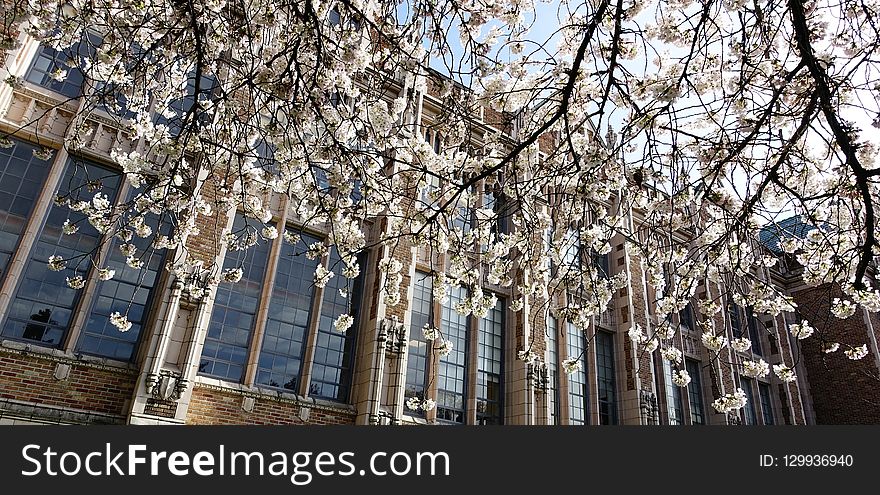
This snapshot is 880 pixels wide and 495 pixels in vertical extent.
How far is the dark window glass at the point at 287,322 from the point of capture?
9.85 m

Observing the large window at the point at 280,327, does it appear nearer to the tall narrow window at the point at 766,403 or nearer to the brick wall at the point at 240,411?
the brick wall at the point at 240,411

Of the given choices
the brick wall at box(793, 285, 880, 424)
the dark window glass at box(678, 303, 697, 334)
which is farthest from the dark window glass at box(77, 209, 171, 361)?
the brick wall at box(793, 285, 880, 424)

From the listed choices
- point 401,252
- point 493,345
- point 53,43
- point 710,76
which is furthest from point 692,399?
point 53,43

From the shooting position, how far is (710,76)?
448cm

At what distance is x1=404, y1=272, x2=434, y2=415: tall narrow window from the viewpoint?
11.1m

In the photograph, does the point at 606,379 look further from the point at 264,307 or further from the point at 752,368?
the point at 264,307

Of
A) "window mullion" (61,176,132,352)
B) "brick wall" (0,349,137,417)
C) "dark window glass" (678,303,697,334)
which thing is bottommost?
"brick wall" (0,349,137,417)

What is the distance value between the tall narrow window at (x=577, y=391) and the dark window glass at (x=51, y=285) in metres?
10.4

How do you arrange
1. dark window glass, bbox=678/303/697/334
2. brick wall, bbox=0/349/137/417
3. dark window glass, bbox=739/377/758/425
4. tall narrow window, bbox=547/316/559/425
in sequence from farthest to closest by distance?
dark window glass, bbox=678/303/697/334
dark window glass, bbox=739/377/758/425
tall narrow window, bbox=547/316/559/425
brick wall, bbox=0/349/137/417

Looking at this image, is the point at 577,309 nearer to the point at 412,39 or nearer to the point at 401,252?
the point at 412,39

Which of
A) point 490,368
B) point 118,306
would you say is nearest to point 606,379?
point 490,368

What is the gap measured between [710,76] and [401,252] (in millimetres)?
8081

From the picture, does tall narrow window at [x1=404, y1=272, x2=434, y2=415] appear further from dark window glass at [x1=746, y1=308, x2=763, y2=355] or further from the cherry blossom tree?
dark window glass at [x1=746, y1=308, x2=763, y2=355]

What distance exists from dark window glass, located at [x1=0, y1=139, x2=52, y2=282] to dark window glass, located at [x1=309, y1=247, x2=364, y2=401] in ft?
16.1
